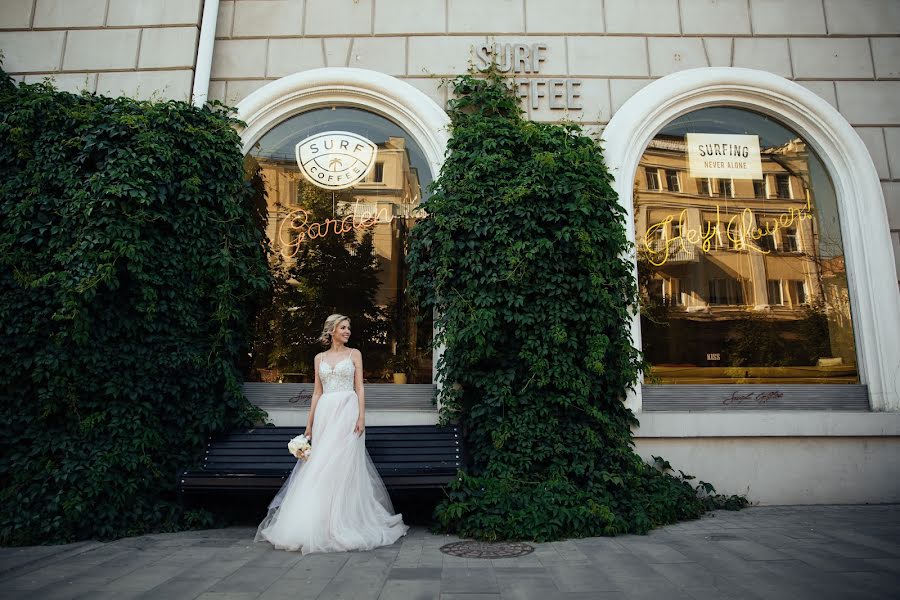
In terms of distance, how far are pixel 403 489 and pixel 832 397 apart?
560cm

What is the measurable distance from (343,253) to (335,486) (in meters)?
3.24

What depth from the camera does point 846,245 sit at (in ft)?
23.3

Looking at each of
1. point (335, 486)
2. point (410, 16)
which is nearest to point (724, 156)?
point (410, 16)

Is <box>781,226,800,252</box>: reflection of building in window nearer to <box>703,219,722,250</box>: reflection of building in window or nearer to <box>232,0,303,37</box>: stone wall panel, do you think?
<box>703,219,722,250</box>: reflection of building in window

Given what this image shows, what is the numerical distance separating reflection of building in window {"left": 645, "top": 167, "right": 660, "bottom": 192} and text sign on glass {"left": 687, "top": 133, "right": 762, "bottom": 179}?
55 centimetres

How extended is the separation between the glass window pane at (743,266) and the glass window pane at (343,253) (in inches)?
124

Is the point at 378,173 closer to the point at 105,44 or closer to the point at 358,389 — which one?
the point at 358,389

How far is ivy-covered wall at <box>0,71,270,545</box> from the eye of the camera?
17.2 ft

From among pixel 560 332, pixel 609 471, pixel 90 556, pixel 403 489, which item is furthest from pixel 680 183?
pixel 90 556

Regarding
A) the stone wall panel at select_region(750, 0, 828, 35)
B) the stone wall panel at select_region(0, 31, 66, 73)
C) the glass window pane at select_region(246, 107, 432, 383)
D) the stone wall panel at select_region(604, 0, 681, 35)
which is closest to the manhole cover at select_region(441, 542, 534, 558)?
the glass window pane at select_region(246, 107, 432, 383)

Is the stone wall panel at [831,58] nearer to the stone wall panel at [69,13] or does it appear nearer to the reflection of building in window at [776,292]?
the reflection of building in window at [776,292]

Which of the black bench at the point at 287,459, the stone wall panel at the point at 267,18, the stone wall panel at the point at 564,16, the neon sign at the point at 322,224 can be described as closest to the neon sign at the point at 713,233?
the stone wall panel at the point at 564,16

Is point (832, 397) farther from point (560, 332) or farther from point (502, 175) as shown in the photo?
point (502, 175)

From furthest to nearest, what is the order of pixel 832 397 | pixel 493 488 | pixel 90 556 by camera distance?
pixel 832 397
pixel 493 488
pixel 90 556
